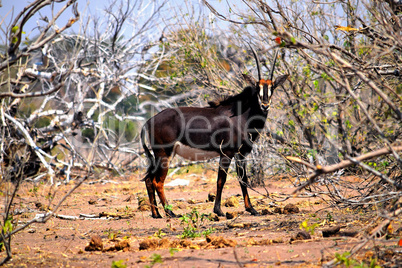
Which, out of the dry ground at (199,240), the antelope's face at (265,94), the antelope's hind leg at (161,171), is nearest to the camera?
the dry ground at (199,240)

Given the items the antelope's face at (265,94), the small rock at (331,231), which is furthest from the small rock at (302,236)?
the antelope's face at (265,94)

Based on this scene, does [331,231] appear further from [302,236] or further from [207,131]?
[207,131]

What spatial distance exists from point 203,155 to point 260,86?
1.71 meters

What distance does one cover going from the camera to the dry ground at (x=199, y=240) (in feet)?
12.7

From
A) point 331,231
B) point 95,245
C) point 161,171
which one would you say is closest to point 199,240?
point 95,245

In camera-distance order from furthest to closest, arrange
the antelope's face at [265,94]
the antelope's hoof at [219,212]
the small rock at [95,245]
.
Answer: the antelope's face at [265,94] < the antelope's hoof at [219,212] < the small rock at [95,245]

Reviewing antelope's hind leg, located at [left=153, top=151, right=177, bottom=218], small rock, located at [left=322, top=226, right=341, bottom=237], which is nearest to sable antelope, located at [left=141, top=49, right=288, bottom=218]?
antelope's hind leg, located at [left=153, top=151, right=177, bottom=218]

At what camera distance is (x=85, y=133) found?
26.1m

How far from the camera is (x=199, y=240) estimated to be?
4.94m

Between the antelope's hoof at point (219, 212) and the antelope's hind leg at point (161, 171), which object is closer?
the antelope's hoof at point (219, 212)

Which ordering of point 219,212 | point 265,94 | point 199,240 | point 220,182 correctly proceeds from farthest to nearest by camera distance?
point 220,182, point 265,94, point 219,212, point 199,240

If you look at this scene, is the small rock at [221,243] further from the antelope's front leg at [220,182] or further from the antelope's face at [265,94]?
the antelope's face at [265,94]

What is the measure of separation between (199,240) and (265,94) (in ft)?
10.5

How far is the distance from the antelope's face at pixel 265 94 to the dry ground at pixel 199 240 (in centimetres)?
171
